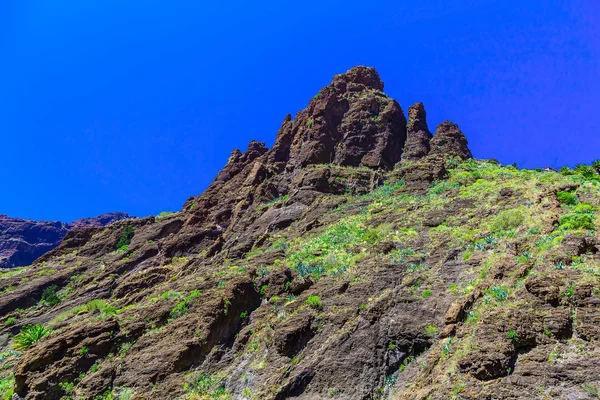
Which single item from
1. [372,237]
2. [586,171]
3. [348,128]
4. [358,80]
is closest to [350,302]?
[372,237]

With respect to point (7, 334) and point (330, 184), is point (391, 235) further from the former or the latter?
point (7, 334)

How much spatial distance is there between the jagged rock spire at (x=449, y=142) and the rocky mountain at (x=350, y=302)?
257 inches

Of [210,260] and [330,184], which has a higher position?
[330,184]

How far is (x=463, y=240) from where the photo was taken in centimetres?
2395

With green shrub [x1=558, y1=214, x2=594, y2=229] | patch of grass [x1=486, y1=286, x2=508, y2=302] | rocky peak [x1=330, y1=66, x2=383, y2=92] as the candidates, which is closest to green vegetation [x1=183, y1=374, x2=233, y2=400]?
patch of grass [x1=486, y1=286, x2=508, y2=302]

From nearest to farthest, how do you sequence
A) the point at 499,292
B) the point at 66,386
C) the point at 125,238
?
the point at 499,292, the point at 66,386, the point at 125,238

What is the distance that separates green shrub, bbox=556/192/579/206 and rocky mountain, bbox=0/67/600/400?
165 mm

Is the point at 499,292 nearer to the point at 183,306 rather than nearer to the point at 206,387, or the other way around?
the point at 206,387

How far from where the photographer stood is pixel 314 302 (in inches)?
843

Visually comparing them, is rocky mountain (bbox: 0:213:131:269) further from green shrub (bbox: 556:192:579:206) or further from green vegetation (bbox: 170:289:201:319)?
green shrub (bbox: 556:192:579:206)

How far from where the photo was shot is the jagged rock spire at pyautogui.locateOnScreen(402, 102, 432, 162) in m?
54.1

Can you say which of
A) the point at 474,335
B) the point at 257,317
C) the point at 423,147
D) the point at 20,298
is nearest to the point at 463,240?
the point at 474,335

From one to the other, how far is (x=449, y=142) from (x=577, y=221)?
3809cm

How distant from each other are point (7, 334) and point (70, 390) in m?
23.0
